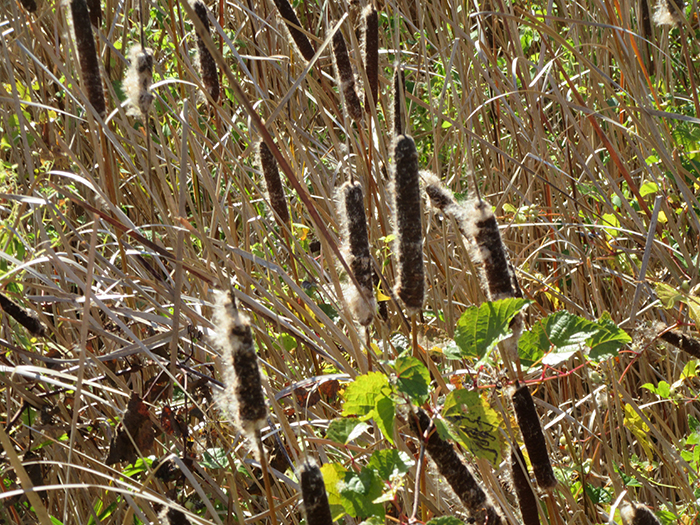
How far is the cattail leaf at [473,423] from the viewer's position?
0.75 m

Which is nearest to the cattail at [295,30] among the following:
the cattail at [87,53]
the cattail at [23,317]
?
the cattail at [87,53]

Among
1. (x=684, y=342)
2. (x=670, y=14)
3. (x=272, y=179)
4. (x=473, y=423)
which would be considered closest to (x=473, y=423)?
(x=473, y=423)

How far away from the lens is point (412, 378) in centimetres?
75

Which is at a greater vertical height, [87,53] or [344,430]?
[87,53]

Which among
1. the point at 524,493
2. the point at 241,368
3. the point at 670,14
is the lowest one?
the point at 524,493

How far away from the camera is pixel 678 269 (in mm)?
1472

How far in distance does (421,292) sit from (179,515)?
0.45m

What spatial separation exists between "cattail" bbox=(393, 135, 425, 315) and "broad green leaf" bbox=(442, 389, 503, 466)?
12 cm

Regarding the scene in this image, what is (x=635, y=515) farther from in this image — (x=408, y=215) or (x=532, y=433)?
(x=408, y=215)

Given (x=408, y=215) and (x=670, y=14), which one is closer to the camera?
(x=408, y=215)

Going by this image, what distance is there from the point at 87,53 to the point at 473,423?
0.87 metres

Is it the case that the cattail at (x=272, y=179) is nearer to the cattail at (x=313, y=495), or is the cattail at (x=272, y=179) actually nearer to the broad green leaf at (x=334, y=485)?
the broad green leaf at (x=334, y=485)

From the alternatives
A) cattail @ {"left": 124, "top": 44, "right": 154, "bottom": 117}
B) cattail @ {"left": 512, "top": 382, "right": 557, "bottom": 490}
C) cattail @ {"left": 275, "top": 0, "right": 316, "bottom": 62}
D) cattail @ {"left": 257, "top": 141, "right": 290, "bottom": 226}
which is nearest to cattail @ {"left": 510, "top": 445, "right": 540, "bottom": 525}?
cattail @ {"left": 512, "top": 382, "right": 557, "bottom": 490}

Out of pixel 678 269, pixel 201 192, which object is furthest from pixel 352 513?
pixel 201 192
